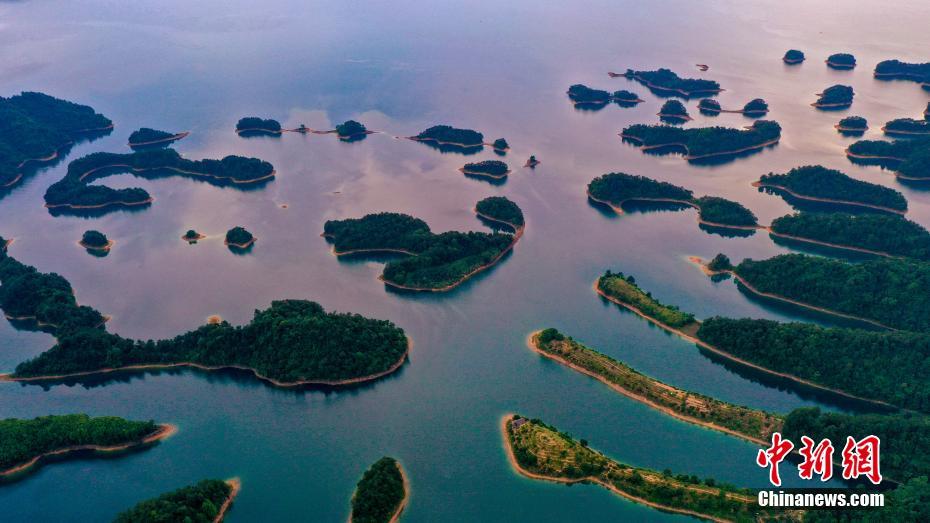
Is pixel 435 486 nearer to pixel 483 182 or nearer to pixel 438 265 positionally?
pixel 438 265

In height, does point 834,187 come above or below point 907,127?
below

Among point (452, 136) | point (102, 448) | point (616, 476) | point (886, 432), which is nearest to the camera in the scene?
point (886, 432)

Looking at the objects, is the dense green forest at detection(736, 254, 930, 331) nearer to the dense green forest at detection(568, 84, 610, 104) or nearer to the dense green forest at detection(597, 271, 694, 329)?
the dense green forest at detection(597, 271, 694, 329)

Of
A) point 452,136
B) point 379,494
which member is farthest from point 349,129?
point 379,494

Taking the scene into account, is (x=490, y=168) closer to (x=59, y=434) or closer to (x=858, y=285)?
(x=858, y=285)

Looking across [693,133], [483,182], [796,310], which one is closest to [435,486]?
[796,310]

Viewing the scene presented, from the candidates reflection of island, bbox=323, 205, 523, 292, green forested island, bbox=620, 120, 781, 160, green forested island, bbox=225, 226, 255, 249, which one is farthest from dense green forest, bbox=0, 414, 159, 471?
green forested island, bbox=620, 120, 781, 160
